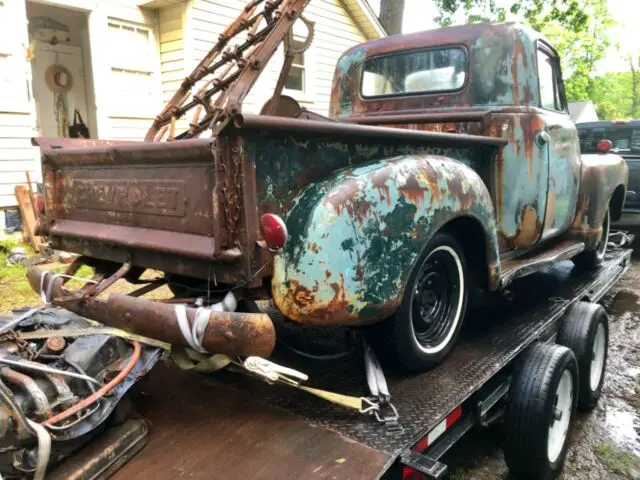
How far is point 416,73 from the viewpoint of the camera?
3982 mm

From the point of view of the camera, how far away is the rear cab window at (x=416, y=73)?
3736 mm

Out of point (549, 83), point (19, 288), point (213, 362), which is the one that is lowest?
point (19, 288)

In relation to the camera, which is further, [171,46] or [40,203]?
[171,46]

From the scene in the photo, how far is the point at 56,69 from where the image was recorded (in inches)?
354

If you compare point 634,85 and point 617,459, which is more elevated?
point 634,85

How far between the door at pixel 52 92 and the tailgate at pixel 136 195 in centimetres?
680

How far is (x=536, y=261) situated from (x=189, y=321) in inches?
98.9

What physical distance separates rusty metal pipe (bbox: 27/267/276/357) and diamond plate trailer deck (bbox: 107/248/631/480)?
1.15ft

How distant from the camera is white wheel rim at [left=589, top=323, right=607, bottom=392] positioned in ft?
11.4

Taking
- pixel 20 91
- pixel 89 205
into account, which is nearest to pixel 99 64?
pixel 20 91

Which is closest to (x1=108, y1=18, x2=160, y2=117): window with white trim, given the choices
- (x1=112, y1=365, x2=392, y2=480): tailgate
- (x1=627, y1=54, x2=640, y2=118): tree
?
(x1=112, y1=365, x2=392, y2=480): tailgate

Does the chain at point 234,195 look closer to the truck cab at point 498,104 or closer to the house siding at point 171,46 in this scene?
the truck cab at point 498,104

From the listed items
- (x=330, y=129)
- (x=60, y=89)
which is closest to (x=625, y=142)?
(x=330, y=129)

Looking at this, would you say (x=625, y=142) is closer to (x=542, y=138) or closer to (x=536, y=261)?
(x=542, y=138)
